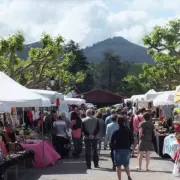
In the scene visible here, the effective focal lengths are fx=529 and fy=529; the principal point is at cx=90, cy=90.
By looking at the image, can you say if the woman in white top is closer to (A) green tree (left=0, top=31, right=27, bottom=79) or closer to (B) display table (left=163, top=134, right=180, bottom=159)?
(B) display table (left=163, top=134, right=180, bottom=159)

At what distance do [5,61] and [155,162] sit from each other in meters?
22.7

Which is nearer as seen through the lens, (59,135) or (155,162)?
(155,162)

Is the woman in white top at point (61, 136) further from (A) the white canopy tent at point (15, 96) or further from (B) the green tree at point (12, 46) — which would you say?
(B) the green tree at point (12, 46)

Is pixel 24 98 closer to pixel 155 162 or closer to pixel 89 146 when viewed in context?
pixel 89 146

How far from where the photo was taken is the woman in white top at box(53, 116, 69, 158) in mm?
19344

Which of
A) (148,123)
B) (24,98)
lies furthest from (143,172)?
(24,98)

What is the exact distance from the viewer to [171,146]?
16172 millimetres

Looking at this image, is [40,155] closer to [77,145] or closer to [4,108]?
[77,145]

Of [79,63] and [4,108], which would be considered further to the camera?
[79,63]

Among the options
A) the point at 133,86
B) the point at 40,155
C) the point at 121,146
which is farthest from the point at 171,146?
the point at 133,86

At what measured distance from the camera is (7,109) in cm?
1248

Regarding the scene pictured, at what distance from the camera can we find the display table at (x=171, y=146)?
15734 mm

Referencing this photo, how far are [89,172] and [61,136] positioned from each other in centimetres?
471

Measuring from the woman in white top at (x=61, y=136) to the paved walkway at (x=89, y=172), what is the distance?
185 cm
